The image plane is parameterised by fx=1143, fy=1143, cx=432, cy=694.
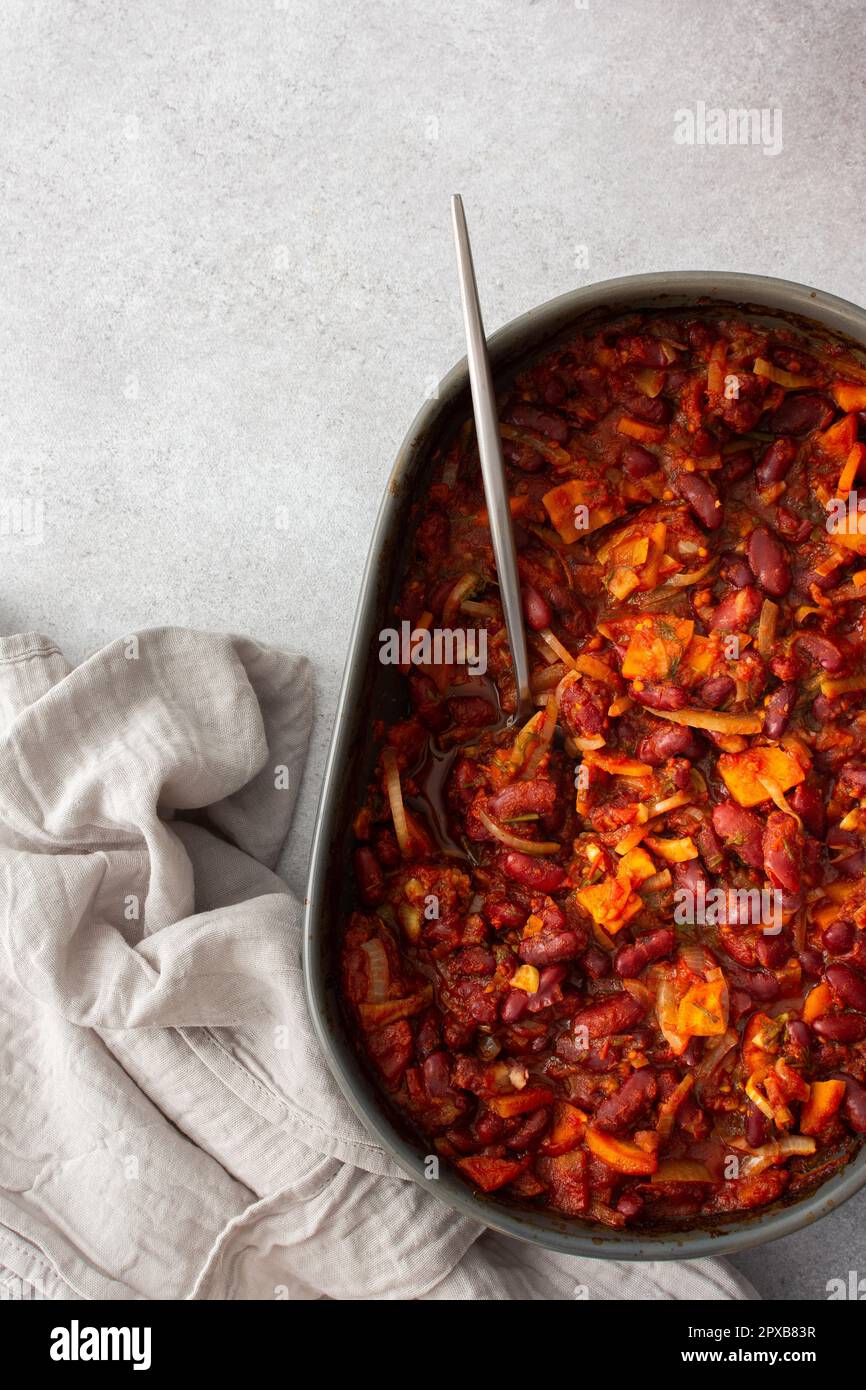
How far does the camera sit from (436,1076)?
231 centimetres

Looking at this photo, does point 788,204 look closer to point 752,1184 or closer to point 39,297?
point 39,297

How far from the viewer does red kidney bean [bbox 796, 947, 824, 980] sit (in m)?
2.36

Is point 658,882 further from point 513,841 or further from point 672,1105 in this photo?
point 672,1105

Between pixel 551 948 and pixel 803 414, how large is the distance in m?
1.24

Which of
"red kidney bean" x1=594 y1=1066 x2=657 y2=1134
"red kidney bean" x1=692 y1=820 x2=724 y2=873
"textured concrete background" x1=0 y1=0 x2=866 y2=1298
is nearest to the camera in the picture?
"red kidney bean" x1=594 y1=1066 x2=657 y2=1134

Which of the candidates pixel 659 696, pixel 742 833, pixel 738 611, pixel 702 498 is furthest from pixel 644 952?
pixel 702 498

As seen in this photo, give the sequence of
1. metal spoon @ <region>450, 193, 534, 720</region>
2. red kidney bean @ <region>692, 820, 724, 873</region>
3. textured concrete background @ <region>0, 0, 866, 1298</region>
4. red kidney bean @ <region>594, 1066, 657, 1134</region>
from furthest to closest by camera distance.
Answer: textured concrete background @ <region>0, 0, 866, 1298</region> → red kidney bean @ <region>692, 820, 724, 873</region> → red kidney bean @ <region>594, 1066, 657, 1134</region> → metal spoon @ <region>450, 193, 534, 720</region>

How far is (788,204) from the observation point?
9.11ft

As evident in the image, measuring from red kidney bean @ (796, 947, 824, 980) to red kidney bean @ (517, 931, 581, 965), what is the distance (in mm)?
467

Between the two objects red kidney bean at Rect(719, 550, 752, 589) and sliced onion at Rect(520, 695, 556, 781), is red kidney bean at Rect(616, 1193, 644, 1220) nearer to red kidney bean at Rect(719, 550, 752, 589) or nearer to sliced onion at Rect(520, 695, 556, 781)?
sliced onion at Rect(520, 695, 556, 781)

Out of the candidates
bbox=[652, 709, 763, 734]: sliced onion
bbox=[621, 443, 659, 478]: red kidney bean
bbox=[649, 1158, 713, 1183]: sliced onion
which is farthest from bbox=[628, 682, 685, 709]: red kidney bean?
bbox=[649, 1158, 713, 1183]: sliced onion

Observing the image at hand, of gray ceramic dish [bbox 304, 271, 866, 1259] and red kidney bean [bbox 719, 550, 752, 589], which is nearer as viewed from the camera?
gray ceramic dish [bbox 304, 271, 866, 1259]

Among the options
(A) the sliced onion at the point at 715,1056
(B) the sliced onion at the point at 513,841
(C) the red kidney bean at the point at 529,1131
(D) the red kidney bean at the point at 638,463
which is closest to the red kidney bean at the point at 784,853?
(A) the sliced onion at the point at 715,1056

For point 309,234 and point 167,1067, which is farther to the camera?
point 309,234
